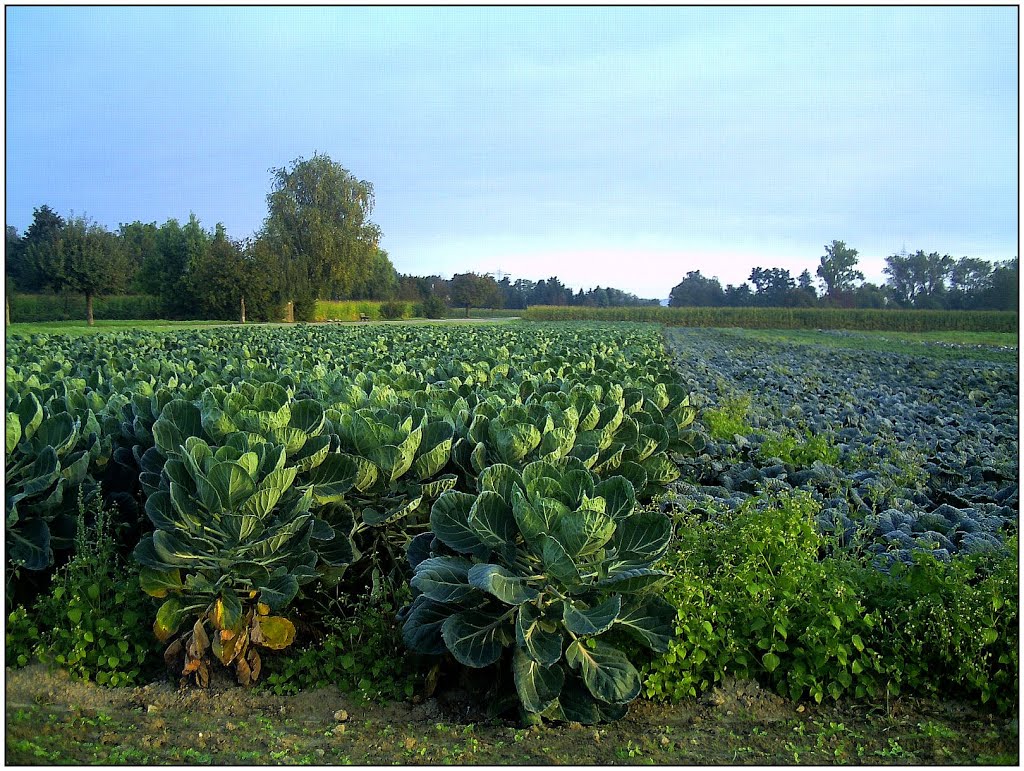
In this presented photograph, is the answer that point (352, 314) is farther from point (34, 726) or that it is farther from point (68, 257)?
point (34, 726)

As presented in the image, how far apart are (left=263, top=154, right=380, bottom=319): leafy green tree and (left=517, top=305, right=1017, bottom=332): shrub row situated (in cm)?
2056

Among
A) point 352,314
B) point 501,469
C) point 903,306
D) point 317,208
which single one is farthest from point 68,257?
point 903,306

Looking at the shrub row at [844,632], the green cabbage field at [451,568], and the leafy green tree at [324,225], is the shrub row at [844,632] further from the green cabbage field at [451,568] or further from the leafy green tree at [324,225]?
the leafy green tree at [324,225]

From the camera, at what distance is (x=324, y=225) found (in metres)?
62.7

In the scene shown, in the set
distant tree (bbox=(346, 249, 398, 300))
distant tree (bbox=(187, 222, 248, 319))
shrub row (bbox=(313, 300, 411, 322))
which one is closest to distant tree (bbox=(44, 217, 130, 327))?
distant tree (bbox=(187, 222, 248, 319))

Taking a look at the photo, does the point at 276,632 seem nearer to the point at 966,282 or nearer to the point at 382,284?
the point at 966,282

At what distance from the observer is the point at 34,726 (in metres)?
2.98

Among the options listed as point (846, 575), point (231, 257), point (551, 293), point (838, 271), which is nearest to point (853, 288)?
point (838, 271)

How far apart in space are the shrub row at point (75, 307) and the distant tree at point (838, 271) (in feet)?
190

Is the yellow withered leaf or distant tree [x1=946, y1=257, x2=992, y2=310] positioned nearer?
the yellow withered leaf

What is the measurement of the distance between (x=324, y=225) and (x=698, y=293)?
38592 mm

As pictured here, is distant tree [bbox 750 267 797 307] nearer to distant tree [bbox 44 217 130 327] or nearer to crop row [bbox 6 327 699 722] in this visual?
distant tree [bbox 44 217 130 327]

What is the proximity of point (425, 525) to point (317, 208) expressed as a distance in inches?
2490

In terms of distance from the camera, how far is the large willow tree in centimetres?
6212
